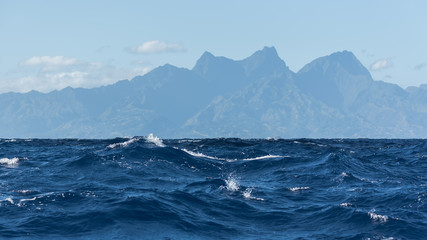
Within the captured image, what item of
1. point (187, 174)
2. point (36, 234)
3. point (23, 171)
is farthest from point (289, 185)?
point (23, 171)

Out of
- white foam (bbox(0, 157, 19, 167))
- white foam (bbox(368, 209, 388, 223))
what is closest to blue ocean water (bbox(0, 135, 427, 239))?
white foam (bbox(368, 209, 388, 223))

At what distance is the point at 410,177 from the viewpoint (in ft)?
121

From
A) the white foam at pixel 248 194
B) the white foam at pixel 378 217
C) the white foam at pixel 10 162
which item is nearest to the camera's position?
the white foam at pixel 378 217

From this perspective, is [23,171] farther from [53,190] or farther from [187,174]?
[187,174]

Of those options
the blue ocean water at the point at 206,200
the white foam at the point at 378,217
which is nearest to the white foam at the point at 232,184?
the blue ocean water at the point at 206,200

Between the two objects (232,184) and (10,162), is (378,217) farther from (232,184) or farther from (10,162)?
(10,162)

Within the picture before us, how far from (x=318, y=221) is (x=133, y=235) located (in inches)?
353

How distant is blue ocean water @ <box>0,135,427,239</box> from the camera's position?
66.7 ft

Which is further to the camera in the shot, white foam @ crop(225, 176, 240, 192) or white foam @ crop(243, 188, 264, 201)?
white foam @ crop(225, 176, 240, 192)

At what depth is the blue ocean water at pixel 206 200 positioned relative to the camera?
20344mm

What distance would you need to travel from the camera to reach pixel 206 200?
26.6 m

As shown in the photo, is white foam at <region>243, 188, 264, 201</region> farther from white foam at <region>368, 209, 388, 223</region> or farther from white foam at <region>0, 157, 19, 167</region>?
white foam at <region>0, 157, 19, 167</region>

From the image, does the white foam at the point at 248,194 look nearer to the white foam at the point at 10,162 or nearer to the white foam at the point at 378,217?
the white foam at the point at 378,217

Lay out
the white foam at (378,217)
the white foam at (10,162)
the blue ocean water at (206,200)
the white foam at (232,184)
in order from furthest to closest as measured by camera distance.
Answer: the white foam at (10,162), the white foam at (232,184), the white foam at (378,217), the blue ocean water at (206,200)
